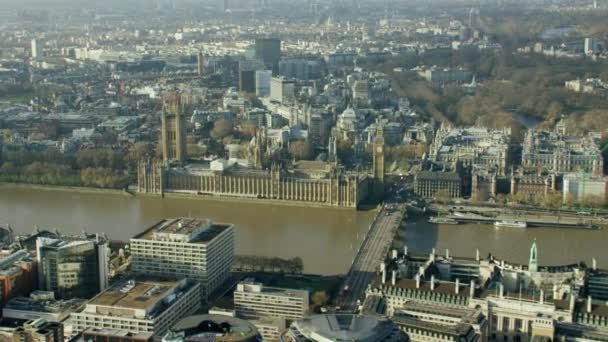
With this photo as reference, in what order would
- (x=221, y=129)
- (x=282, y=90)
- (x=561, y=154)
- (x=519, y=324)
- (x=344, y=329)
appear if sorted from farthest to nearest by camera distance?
(x=282, y=90), (x=221, y=129), (x=561, y=154), (x=519, y=324), (x=344, y=329)

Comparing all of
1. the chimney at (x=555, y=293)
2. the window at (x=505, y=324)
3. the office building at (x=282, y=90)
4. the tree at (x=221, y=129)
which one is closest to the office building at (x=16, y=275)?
the window at (x=505, y=324)

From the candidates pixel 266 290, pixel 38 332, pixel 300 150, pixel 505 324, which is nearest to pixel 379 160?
pixel 300 150

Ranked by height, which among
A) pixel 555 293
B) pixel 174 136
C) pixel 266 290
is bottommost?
pixel 266 290

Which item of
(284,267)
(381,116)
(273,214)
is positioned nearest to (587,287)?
(284,267)

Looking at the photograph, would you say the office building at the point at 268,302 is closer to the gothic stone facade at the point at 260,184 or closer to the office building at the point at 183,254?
the office building at the point at 183,254

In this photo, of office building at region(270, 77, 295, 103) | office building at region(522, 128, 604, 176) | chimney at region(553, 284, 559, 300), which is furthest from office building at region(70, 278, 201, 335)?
office building at region(270, 77, 295, 103)

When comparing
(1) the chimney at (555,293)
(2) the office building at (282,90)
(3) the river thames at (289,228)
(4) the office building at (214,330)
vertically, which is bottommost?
(3) the river thames at (289,228)

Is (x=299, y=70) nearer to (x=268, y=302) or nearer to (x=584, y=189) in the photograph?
(x=584, y=189)

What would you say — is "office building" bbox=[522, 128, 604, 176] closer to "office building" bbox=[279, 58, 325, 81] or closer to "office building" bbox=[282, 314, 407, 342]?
"office building" bbox=[282, 314, 407, 342]
